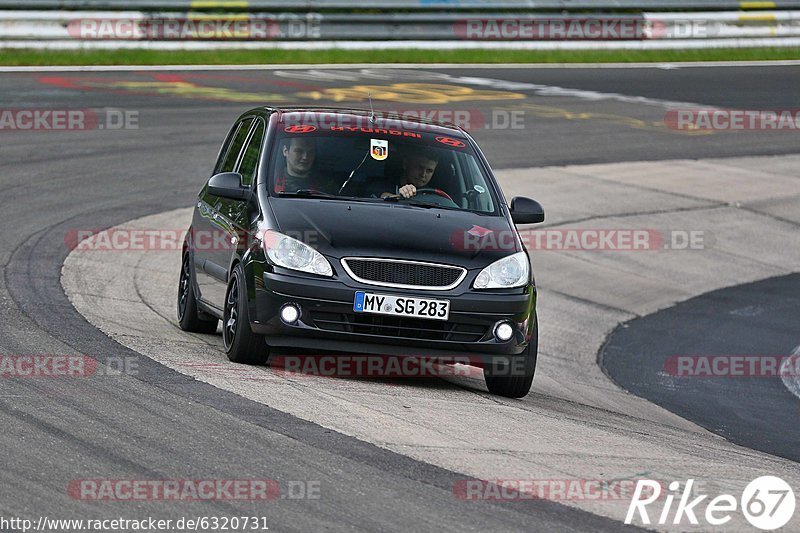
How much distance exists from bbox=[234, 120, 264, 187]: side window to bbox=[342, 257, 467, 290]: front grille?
1.43 m

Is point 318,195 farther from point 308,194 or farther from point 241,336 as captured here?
point 241,336

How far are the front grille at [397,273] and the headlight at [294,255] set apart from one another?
145 mm

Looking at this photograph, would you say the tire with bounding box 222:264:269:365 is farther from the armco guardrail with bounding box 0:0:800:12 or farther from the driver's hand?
the armco guardrail with bounding box 0:0:800:12

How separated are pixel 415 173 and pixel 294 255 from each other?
4.57ft

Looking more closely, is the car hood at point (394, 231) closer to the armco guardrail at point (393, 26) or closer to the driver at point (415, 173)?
the driver at point (415, 173)

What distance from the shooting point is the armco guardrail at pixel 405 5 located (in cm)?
2617

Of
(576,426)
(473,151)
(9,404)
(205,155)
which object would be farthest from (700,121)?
(9,404)

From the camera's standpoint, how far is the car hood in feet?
28.0

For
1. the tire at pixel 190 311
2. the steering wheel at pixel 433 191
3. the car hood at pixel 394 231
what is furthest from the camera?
the tire at pixel 190 311

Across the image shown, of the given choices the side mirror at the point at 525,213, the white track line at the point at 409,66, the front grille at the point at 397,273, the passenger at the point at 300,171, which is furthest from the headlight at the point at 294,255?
the white track line at the point at 409,66

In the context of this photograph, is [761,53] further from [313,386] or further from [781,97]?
[313,386]

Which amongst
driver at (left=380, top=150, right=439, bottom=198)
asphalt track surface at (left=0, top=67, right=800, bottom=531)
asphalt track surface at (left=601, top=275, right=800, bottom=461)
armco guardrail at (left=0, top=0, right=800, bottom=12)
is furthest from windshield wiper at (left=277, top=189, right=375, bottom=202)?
armco guardrail at (left=0, top=0, right=800, bottom=12)

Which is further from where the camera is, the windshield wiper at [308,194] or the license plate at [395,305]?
the windshield wiper at [308,194]

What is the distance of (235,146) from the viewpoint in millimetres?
10648
